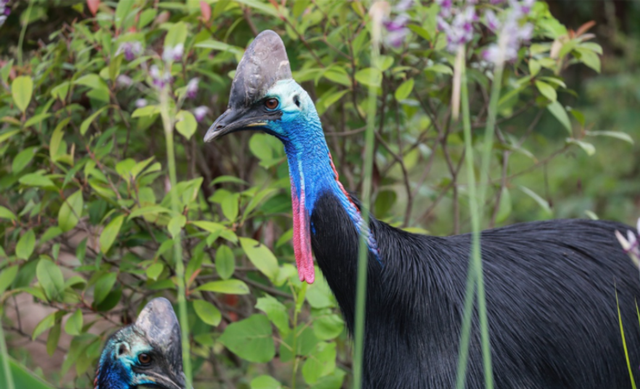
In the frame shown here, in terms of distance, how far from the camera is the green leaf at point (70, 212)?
281cm

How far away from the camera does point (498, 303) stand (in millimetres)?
2373

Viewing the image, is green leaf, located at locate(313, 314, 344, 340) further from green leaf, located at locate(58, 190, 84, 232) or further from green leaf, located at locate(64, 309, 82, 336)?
green leaf, located at locate(58, 190, 84, 232)

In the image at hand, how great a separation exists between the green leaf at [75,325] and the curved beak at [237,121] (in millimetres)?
1016

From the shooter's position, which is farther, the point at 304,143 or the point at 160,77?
the point at 160,77

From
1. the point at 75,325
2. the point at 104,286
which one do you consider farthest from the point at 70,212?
the point at 75,325

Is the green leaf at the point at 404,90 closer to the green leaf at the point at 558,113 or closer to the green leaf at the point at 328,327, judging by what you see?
the green leaf at the point at 558,113

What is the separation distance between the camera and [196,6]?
117 inches

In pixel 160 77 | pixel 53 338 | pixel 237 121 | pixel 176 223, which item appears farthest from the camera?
pixel 53 338

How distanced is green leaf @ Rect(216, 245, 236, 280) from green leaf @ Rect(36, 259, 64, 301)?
521mm

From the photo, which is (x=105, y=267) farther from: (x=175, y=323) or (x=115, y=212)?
(x=175, y=323)

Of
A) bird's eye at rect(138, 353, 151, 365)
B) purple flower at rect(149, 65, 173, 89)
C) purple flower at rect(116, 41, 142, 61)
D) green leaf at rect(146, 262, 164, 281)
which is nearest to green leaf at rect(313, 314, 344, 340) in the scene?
green leaf at rect(146, 262, 164, 281)

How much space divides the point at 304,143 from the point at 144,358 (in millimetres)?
767

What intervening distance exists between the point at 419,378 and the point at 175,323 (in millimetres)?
676

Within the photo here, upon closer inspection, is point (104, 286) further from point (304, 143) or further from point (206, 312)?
point (304, 143)
